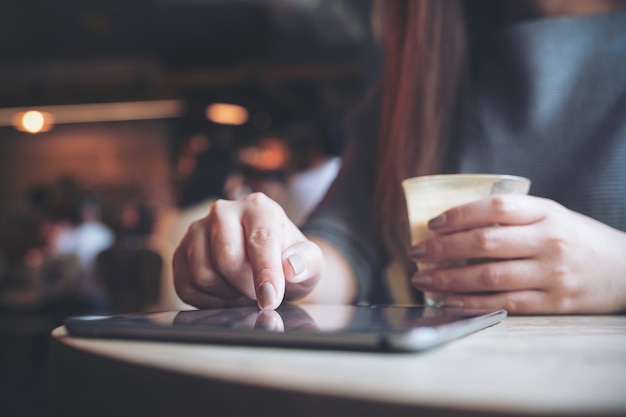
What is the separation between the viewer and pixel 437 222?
0.72 m

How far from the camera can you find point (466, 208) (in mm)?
691

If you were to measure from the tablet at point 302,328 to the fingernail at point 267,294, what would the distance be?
0.01m

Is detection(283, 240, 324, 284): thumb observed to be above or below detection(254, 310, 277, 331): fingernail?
above

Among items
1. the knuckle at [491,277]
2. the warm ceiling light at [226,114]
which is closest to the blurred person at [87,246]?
the warm ceiling light at [226,114]

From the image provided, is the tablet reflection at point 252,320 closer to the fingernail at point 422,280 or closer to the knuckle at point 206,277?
the knuckle at point 206,277

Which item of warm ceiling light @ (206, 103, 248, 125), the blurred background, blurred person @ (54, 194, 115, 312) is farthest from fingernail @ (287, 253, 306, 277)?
warm ceiling light @ (206, 103, 248, 125)

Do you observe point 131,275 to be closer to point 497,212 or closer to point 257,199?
point 257,199

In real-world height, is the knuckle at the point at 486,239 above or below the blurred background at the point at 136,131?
below

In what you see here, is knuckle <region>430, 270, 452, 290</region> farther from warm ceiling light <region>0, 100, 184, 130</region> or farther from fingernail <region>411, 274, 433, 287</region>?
warm ceiling light <region>0, 100, 184, 130</region>

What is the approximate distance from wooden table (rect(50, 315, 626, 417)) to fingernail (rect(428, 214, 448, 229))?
A: 275 mm

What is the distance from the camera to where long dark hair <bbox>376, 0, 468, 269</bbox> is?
107cm

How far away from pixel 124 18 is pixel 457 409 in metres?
8.36

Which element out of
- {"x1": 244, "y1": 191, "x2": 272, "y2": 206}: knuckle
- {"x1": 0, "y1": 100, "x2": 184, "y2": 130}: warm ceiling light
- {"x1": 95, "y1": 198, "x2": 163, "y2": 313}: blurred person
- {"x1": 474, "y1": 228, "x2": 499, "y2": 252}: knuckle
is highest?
{"x1": 0, "y1": 100, "x2": 184, "y2": 130}: warm ceiling light

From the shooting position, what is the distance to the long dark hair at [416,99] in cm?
107
